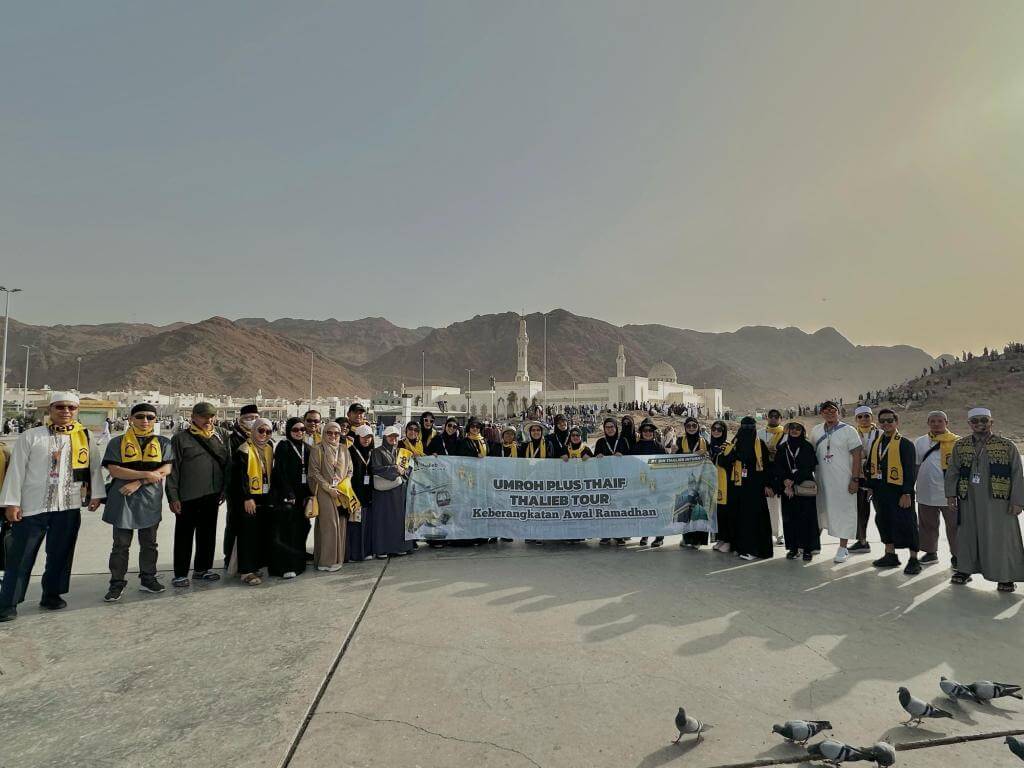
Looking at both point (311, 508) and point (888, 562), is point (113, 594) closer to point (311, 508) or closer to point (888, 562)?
point (311, 508)

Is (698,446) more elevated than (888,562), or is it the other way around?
(698,446)

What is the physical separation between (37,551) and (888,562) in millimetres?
8304

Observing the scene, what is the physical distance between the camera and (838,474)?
7.01m

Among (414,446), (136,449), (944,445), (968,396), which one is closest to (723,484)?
(944,445)

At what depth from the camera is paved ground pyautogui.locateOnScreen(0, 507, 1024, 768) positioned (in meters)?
2.78

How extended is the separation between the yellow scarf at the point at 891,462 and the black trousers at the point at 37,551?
27.0 ft

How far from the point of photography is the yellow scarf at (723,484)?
7.07 meters

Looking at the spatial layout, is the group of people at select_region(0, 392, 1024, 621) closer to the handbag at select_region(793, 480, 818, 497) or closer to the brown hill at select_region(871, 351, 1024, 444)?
the handbag at select_region(793, 480, 818, 497)

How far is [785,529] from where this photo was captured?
22.2 feet

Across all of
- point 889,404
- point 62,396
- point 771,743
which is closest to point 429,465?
point 62,396

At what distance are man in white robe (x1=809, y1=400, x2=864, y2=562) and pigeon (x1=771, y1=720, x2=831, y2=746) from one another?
4593mm

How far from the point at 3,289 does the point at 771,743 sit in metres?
37.6

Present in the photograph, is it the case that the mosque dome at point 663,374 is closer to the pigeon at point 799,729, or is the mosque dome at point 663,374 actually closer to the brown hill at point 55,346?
the pigeon at point 799,729

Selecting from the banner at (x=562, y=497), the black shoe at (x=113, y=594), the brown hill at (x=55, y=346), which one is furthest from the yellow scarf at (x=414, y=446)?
the brown hill at (x=55, y=346)
